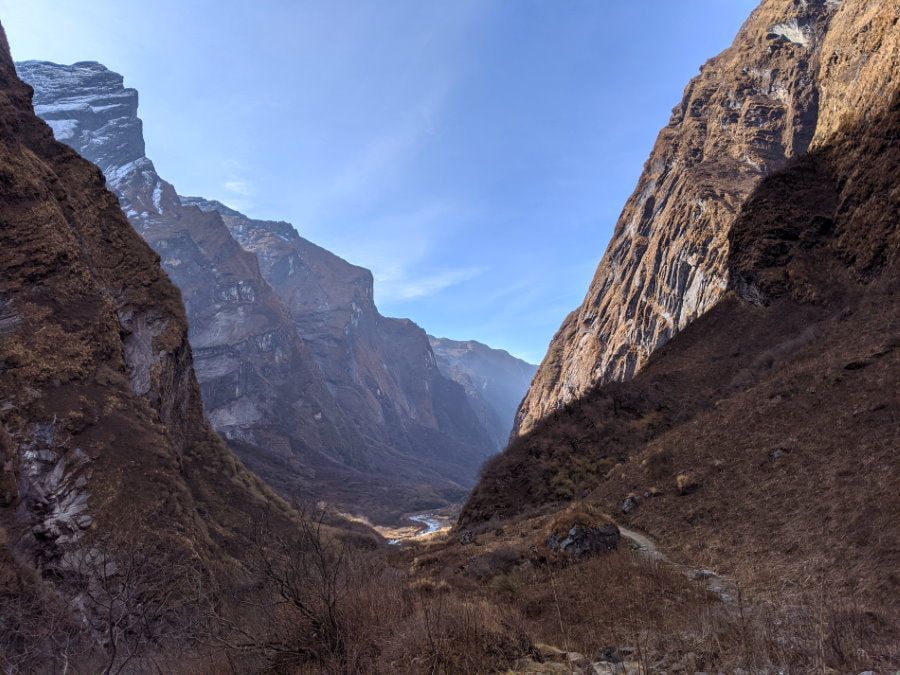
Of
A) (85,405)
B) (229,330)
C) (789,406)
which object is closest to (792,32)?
(789,406)

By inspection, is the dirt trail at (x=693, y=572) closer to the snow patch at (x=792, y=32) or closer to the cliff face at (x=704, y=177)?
the cliff face at (x=704, y=177)

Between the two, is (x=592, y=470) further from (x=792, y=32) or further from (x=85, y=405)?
(x=792, y=32)

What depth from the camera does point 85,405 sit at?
29125 mm

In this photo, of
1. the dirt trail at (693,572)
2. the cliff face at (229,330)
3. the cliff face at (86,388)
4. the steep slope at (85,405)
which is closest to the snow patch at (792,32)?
the dirt trail at (693,572)

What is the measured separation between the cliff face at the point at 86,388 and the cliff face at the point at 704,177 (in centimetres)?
4208

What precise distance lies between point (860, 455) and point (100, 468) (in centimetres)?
3537

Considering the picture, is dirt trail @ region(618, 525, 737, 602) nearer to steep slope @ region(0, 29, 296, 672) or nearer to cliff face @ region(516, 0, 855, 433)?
steep slope @ region(0, 29, 296, 672)

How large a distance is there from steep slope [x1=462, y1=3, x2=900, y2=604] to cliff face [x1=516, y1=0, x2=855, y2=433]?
13.0 metres

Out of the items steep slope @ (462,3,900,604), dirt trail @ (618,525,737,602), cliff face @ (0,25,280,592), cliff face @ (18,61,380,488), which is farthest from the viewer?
cliff face @ (18,61,380,488)

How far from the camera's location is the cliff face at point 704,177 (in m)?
60.4

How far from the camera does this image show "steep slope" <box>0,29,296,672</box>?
22453 millimetres

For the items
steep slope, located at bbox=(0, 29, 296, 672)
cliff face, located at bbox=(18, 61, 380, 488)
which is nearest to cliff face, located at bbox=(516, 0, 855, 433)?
steep slope, located at bbox=(0, 29, 296, 672)

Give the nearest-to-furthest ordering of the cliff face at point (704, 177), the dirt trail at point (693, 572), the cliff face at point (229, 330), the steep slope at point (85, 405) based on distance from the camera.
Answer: the dirt trail at point (693, 572)
the steep slope at point (85, 405)
the cliff face at point (704, 177)
the cliff face at point (229, 330)

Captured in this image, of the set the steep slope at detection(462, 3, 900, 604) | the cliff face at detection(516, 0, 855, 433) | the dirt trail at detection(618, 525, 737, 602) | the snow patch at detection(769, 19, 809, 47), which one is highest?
the snow patch at detection(769, 19, 809, 47)
